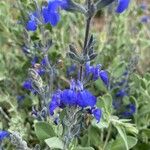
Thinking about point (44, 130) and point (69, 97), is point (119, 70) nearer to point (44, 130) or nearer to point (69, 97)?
point (44, 130)

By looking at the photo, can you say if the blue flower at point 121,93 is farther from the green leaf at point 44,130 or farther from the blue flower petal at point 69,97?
the blue flower petal at point 69,97

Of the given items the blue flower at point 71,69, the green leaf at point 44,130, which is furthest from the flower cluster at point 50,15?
the blue flower at point 71,69

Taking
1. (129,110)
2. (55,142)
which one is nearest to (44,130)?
(55,142)

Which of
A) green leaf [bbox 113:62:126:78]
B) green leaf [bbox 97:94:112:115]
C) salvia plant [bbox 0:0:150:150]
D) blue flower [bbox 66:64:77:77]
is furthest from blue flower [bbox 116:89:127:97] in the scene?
green leaf [bbox 97:94:112:115]

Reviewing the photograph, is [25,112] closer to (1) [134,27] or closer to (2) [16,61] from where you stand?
(2) [16,61]

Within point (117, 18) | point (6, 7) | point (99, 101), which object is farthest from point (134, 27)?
point (99, 101)

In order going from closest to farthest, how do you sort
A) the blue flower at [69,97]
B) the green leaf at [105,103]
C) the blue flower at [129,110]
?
the blue flower at [69,97], the green leaf at [105,103], the blue flower at [129,110]
